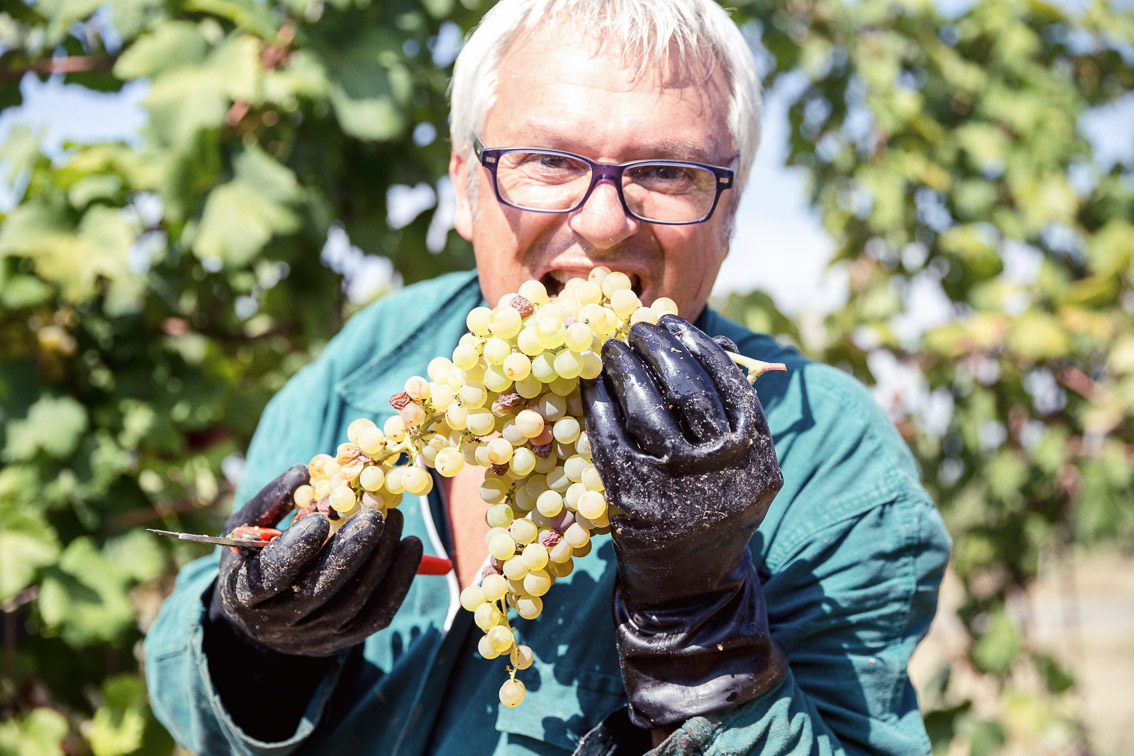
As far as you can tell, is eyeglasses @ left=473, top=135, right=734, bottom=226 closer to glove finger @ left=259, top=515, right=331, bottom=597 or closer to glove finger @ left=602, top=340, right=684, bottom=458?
glove finger @ left=602, top=340, right=684, bottom=458

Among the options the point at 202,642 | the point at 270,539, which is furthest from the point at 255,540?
the point at 202,642

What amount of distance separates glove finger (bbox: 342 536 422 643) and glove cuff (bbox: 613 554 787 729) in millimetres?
283

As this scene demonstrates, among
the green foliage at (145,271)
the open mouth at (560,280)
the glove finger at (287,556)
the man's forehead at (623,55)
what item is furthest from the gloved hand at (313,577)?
the green foliage at (145,271)

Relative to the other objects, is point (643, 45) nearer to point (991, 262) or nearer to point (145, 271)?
point (145, 271)

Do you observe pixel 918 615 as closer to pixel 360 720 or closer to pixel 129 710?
pixel 360 720

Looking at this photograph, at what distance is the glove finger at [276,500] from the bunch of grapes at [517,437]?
10 cm

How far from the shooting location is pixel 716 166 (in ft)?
4.37

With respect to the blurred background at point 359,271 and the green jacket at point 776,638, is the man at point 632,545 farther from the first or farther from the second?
the blurred background at point 359,271

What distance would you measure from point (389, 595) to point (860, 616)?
0.62 meters

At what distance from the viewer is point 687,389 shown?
0.97 metres

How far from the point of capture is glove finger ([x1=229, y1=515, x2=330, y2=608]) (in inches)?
43.1

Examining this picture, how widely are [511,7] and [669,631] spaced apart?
0.91 m

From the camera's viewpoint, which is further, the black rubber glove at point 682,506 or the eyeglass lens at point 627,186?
the eyeglass lens at point 627,186

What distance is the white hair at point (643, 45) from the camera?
1.28m
